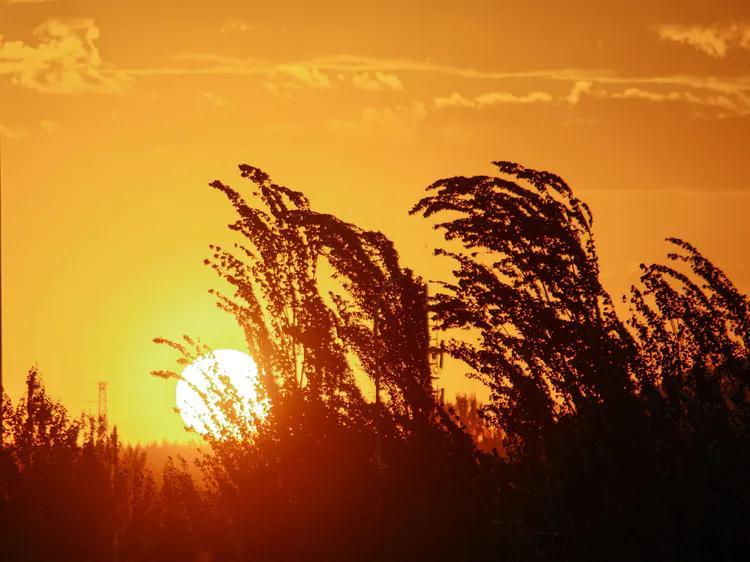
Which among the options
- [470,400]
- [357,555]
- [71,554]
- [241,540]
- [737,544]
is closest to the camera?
[737,544]

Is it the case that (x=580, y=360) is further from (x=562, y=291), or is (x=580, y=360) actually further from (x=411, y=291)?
(x=411, y=291)

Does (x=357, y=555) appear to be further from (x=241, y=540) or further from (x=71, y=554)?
(x=71, y=554)

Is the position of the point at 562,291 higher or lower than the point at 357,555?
higher

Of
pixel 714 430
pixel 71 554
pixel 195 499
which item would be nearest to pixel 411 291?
pixel 714 430

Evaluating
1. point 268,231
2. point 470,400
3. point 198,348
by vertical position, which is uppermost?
point 470,400

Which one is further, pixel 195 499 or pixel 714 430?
pixel 195 499

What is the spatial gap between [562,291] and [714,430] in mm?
2402

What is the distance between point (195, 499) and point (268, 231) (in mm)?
7213

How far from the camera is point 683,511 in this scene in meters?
11.8

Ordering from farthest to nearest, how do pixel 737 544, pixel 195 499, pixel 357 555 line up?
1. pixel 195 499
2. pixel 357 555
3. pixel 737 544

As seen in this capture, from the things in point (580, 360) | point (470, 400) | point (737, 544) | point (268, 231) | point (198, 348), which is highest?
point (470, 400)

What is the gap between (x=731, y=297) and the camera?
1337cm

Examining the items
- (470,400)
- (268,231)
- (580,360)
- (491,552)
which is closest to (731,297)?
(580,360)

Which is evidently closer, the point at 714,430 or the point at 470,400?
the point at 714,430
